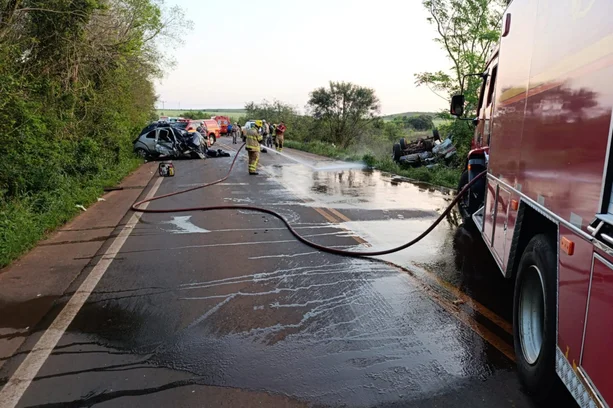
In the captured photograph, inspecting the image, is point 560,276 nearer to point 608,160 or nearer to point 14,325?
point 608,160

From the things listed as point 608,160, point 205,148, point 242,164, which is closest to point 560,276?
point 608,160

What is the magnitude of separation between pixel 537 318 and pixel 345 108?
4119 centimetres

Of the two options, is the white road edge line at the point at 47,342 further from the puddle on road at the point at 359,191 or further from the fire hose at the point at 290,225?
the puddle on road at the point at 359,191

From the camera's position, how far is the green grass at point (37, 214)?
20.9 feet

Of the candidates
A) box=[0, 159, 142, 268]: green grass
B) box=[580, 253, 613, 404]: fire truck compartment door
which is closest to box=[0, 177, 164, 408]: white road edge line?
box=[0, 159, 142, 268]: green grass

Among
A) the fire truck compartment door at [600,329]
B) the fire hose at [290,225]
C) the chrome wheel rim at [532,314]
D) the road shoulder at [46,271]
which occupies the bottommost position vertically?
the road shoulder at [46,271]

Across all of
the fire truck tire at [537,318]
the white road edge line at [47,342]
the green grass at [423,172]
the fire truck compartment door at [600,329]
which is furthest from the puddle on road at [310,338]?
the green grass at [423,172]

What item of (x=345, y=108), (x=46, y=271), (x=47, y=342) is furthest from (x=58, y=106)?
(x=345, y=108)

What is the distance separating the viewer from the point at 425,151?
17906 millimetres

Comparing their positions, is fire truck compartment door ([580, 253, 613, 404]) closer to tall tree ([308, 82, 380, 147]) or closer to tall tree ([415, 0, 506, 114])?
tall tree ([415, 0, 506, 114])

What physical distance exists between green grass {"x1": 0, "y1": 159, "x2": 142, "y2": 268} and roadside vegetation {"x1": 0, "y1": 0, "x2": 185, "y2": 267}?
→ 0.7 inches

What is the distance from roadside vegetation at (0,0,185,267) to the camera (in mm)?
8191

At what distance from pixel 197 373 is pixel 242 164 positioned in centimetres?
1717

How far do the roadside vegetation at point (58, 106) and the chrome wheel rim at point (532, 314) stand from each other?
20.1ft
